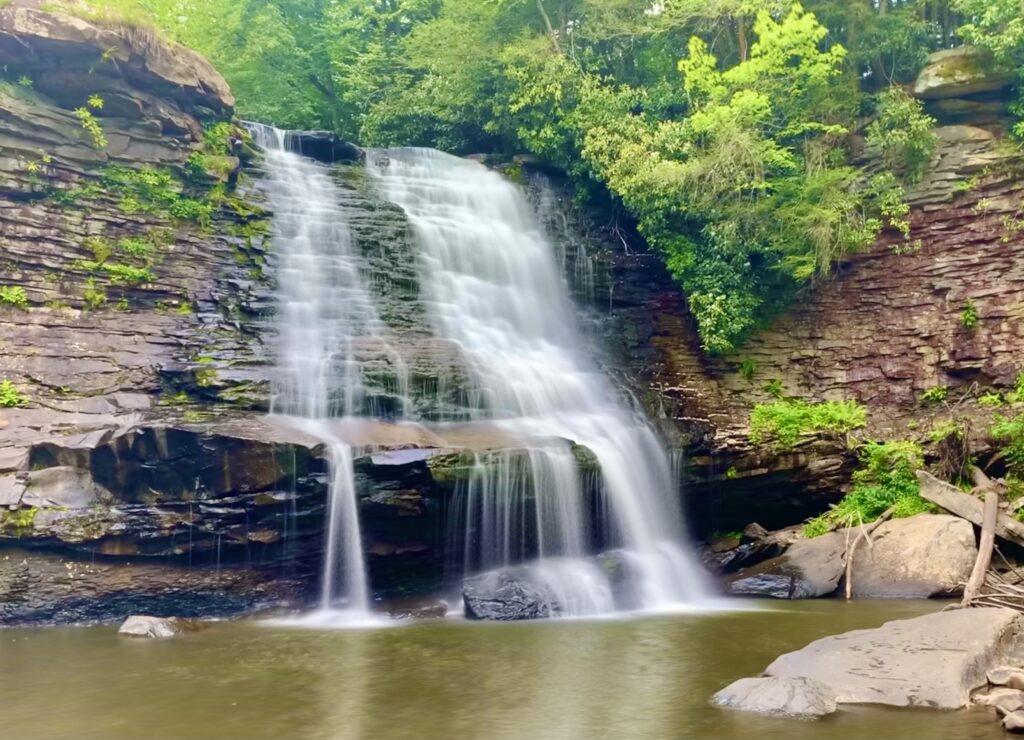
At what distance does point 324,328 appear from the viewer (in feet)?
55.3

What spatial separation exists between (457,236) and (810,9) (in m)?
10.6

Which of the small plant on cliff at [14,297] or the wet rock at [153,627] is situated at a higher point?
the small plant on cliff at [14,297]

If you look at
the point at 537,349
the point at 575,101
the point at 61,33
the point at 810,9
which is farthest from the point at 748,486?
the point at 61,33

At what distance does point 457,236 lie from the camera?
2006 centimetres

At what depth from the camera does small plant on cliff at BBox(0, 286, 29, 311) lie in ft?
47.1

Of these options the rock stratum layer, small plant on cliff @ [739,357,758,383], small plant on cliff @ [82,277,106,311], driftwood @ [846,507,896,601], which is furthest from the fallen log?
small plant on cliff @ [82,277,106,311]

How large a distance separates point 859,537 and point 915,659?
682cm

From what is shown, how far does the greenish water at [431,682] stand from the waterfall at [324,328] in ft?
5.39

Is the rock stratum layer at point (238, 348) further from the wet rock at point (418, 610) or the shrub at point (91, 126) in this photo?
the wet rock at point (418, 610)

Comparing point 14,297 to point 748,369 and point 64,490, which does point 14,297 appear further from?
point 748,369

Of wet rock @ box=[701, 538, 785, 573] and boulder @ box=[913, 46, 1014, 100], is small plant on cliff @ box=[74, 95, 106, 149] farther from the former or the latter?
boulder @ box=[913, 46, 1014, 100]

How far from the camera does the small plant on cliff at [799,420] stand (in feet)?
53.4

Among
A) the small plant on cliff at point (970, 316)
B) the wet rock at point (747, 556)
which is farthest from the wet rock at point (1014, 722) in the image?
the small plant on cliff at point (970, 316)

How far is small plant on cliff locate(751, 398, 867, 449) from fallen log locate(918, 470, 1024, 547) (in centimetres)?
189
